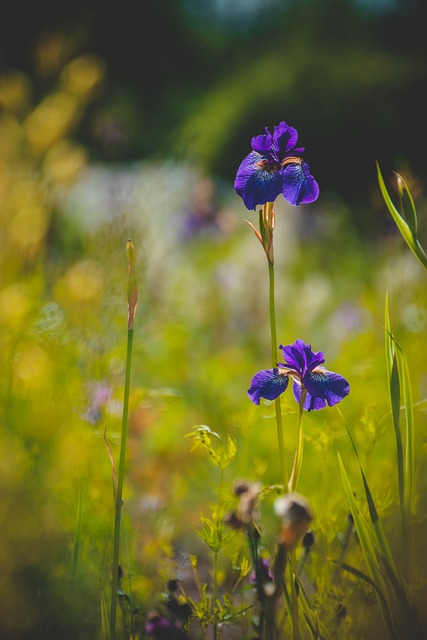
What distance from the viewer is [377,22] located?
629cm

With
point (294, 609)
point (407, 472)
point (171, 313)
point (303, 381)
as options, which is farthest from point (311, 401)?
point (171, 313)

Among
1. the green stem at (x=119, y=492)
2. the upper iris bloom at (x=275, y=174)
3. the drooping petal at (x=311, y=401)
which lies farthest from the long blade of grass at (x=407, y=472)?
the green stem at (x=119, y=492)

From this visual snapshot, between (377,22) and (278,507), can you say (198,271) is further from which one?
(377,22)

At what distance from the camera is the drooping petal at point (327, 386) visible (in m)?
0.83

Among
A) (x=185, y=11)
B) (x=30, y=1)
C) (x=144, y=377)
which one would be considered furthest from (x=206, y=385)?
(x=185, y=11)

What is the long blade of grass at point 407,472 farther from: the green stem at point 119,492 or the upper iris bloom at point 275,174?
the green stem at point 119,492

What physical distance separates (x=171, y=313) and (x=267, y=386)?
154 cm

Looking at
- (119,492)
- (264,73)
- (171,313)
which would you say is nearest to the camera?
(119,492)

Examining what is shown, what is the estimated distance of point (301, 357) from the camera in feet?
2.88

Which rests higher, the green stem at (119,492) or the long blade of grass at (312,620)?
the green stem at (119,492)

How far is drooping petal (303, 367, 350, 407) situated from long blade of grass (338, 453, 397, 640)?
7 centimetres

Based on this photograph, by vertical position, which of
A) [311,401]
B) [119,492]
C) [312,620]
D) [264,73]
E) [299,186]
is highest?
[264,73]

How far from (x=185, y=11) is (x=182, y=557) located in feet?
26.5

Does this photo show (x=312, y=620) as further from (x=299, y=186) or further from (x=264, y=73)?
(x=264, y=73)
